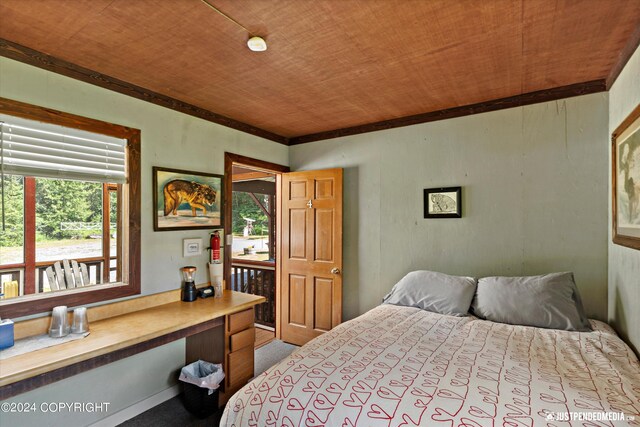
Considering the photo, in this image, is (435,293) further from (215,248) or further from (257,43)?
(257,43)

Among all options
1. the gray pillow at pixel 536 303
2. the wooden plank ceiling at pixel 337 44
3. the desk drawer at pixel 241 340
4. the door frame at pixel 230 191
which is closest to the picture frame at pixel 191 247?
the door frame at pixel 230 191

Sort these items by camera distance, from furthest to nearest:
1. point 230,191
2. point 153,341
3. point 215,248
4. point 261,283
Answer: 1. point 261,283
2. point 230,191
3. point 215,248
4. point 153,341

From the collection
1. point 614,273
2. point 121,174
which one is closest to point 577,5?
point 614,273

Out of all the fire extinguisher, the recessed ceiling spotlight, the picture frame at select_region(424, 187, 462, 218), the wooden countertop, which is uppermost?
the recessed ceiling spotlight

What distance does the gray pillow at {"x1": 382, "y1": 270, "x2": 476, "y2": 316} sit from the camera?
2521 mm

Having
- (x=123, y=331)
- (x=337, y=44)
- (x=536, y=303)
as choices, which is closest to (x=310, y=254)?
(x=123, y=331)

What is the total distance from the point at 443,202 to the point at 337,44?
1.81 meters

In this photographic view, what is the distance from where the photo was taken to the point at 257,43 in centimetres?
182

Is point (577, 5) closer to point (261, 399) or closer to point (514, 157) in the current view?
point (514, 157)

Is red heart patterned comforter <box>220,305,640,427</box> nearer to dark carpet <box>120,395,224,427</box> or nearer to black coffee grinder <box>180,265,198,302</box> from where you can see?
dark carpet <box>120,395,224,427</box>

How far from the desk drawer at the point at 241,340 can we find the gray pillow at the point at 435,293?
4.06 feet

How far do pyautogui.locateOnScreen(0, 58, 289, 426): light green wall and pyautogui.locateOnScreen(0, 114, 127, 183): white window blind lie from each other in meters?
0.15

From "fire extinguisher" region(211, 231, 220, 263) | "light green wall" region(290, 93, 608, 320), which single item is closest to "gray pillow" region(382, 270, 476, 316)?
"light green wall" region(290, 93, 608, 320)

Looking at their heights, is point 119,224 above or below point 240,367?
above
